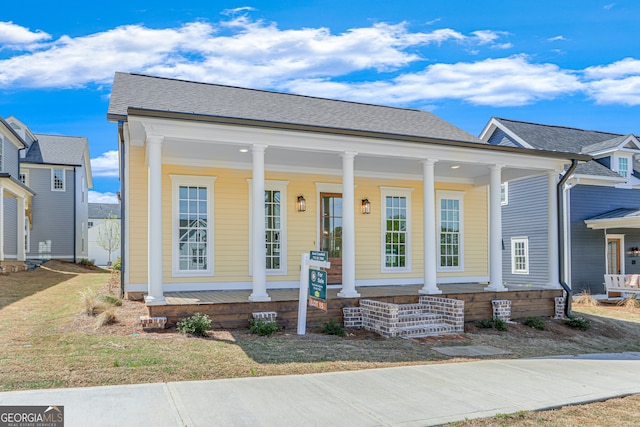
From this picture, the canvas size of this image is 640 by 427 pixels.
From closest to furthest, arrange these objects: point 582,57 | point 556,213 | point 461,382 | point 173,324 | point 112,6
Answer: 1. point 461,382
2. point 173,324
3. point 112,6
4. point 556,213
5. point 582,57

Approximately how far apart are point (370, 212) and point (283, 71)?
4971mm

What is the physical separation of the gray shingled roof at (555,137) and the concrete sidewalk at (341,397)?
13684mm

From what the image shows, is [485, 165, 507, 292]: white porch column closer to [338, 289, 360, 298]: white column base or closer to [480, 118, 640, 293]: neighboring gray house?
[338, 289, 360, 298]: white column base

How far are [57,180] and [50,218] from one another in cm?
218

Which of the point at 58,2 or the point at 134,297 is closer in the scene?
the point at 134,297

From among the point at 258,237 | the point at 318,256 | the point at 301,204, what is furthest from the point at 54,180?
the point at 318,256

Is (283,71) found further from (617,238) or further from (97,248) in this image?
(97,248)

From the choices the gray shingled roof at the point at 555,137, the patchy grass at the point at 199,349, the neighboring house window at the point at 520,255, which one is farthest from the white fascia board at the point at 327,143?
the gray shingled roof at the point at 555,137

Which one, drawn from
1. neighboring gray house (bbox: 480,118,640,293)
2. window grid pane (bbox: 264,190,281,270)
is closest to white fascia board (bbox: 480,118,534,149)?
neighboring gray house (bbox: 480,118,640,293)

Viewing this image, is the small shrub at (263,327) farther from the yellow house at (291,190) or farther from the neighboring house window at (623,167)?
the neighboring house window at (623,167)

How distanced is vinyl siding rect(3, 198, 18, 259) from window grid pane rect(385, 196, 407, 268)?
684 inches

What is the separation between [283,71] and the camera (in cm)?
1401

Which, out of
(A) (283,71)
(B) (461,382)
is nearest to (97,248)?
(A) (283,71)

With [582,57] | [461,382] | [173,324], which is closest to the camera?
[461,382]
